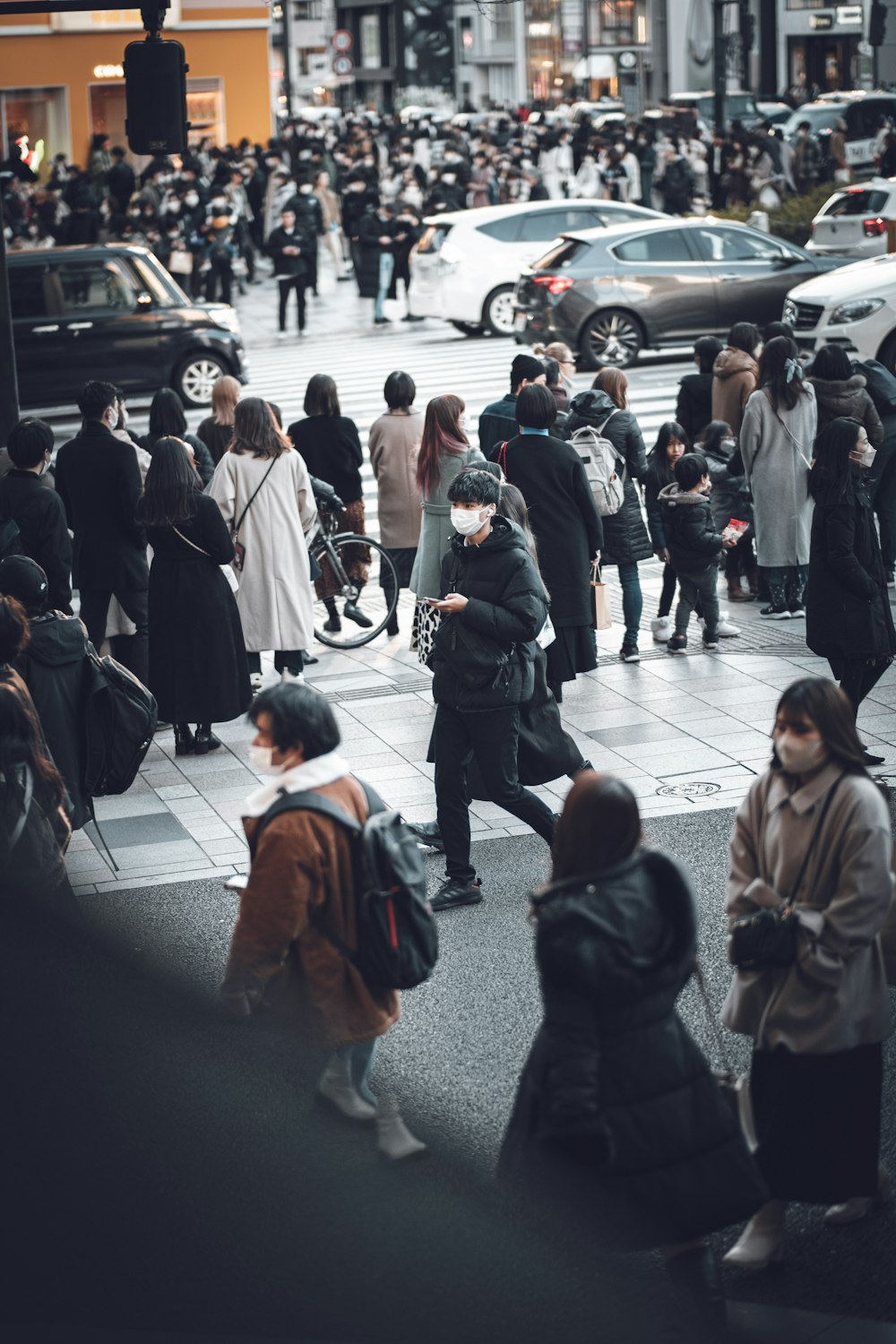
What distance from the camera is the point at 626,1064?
13.6 feet

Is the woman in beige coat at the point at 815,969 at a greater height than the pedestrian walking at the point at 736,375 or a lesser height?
lesser

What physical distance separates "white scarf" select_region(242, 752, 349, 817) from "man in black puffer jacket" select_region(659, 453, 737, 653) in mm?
5969

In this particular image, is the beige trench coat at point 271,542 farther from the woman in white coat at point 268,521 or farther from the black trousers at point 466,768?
the black trousers at point 466,768

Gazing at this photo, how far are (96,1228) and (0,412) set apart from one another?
6.49 m

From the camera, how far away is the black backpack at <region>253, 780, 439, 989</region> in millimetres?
4859

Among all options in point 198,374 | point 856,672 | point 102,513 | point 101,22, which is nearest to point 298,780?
point 856,672

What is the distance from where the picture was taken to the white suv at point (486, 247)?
79.0 feet

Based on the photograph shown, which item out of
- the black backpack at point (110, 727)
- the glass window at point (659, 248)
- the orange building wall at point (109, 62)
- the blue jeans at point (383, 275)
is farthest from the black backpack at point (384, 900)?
the orange building wall at point (109, 62)

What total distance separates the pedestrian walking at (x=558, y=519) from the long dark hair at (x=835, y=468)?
119 cm

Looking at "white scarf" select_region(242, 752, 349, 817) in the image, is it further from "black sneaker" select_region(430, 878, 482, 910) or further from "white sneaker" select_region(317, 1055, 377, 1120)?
"black sneaker" select_region(430, 878, 482, 910)

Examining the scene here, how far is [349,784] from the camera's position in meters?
5.01

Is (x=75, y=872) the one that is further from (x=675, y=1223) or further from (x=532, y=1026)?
(x=675, y=1223)

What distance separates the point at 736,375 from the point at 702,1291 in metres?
8.46

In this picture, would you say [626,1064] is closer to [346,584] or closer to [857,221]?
[346,584]
